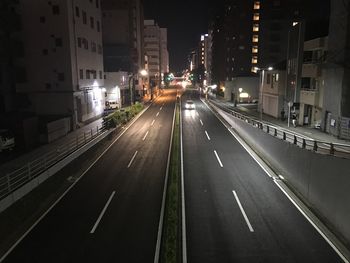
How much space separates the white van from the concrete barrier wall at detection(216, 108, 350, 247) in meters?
22.2

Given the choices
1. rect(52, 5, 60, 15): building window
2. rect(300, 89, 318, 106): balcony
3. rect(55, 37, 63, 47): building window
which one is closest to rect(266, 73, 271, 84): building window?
rect(300, 89, 318, 106): balcony

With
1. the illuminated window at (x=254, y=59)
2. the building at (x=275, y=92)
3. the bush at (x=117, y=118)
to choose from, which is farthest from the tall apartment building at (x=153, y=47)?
the bush at (x=117, y=118)

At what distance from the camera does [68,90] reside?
136 ft

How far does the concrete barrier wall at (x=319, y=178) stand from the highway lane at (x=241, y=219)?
3.60 ft

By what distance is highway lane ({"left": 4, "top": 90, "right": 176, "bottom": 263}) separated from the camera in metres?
12.3

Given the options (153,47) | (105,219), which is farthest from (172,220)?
(153,47)

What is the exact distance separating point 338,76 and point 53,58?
35269 mm

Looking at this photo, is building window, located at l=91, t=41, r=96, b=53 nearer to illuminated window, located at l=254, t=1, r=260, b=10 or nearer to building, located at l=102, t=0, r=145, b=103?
building, located at l=102, t=0, r=145, b=103

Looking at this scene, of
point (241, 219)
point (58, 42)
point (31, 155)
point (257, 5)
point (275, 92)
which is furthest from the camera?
point (257, 5)

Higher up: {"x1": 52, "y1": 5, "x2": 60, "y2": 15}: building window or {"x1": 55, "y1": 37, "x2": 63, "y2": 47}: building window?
{"x1": 52, "y1": 5, "x2": 60, "y2": 15}: building window

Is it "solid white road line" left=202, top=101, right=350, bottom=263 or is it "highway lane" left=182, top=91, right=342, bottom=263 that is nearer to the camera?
"highway lane" left=182, top=91, right=342, bottom=263

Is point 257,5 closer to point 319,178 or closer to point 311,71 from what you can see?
point 311,71

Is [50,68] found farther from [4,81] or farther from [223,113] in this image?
[223,113]

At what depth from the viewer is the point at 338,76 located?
32281mm
